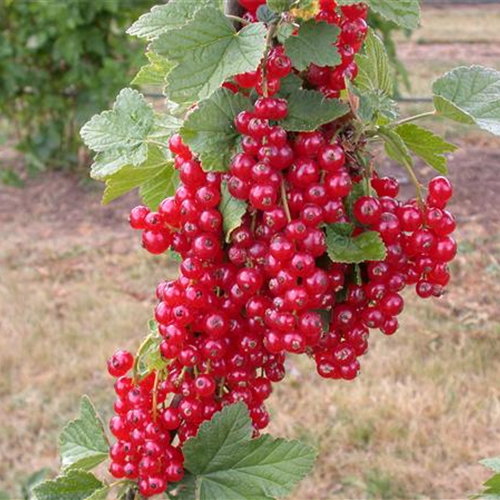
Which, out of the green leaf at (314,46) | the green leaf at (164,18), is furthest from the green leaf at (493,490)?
the green leaf at (164,18)

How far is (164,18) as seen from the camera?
89 cm

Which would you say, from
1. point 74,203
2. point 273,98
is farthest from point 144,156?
point 74,203

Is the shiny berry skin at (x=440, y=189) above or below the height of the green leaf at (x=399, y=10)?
below

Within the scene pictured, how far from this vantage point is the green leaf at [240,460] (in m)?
0.91

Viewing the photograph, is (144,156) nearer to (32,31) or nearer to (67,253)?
(67,253)

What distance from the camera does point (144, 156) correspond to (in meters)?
0.91

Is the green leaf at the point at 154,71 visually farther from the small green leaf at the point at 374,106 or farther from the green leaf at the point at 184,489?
the green leaf at the point at 184,489

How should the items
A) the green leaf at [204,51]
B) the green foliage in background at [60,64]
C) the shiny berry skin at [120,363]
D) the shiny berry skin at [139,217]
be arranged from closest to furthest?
1. the green leaf at [204,51]
2. the shiny berry skin at [139,217]
3. the shiny berry skin at [120,363]
4. the green foliage in background at [60,64]

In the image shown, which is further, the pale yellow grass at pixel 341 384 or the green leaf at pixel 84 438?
the pale yellow grass at pixel 341 384

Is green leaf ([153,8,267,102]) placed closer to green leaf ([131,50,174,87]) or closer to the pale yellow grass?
green leaf ([131,50,174,87])

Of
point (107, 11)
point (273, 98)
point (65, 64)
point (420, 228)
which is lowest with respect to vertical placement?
point (65, 64)

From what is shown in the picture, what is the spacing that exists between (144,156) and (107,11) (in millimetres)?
4253

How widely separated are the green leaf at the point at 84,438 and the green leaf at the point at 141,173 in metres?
0.27

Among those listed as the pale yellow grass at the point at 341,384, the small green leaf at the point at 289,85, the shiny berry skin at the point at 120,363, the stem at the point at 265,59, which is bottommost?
the pale yellow grass at the point at 341,384
